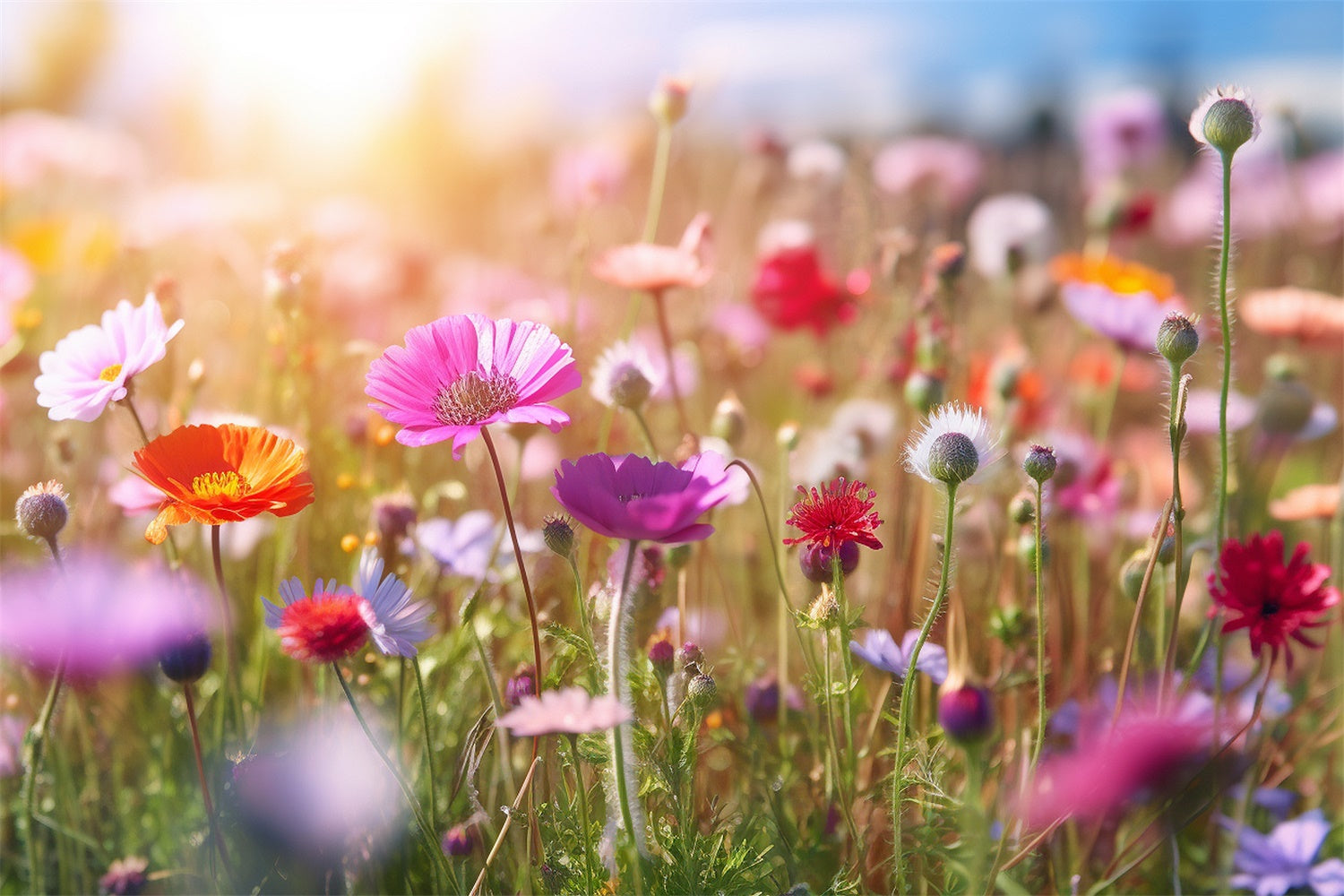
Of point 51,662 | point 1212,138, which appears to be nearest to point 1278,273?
point 1212,138

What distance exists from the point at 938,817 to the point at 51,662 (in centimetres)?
96

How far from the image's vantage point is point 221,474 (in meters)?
0.91

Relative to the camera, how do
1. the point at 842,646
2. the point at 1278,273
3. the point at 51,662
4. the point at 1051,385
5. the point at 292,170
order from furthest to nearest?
1. the point at 292,170
2. the point at 1278,273
3. the point at 1051,385
4. the point at 51,662
5. the point at 842,646

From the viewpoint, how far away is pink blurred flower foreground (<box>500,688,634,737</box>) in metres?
0.67

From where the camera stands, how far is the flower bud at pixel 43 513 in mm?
897

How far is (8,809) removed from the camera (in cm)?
125

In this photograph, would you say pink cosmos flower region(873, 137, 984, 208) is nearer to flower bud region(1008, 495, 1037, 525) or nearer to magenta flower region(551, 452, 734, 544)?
flower bud region(1008, 495, 1037, 525)

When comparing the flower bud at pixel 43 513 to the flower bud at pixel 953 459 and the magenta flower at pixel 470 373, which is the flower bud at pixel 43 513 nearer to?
the magenta flower at pixel 470 373

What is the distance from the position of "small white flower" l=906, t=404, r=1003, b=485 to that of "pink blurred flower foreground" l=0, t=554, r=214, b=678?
75 centimetres

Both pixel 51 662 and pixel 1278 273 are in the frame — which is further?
pixel 1278 273

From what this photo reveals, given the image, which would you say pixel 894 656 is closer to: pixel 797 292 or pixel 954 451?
pixel 954 451

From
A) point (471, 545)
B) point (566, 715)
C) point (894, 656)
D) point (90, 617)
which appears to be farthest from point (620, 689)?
point (90, 617)

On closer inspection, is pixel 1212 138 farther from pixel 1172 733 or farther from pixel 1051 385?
pixel 1051 385

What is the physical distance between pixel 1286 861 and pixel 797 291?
1.06 m
